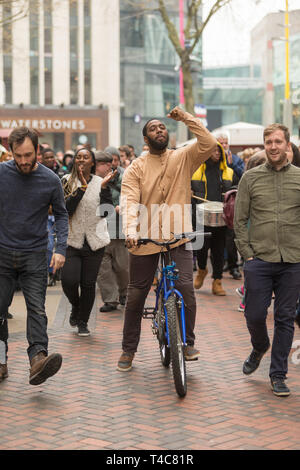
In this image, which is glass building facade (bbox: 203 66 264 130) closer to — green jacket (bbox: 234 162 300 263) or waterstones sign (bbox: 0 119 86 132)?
waterstones sign (bbox: 0 119 86 132)

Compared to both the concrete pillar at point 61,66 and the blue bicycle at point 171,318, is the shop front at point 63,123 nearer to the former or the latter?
the concrete pillar at point 61,66

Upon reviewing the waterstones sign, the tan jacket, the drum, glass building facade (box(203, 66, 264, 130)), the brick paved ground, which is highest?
glass building facade (box(203, 66, 264, 130))

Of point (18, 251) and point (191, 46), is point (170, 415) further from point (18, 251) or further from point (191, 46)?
point (191, 46)

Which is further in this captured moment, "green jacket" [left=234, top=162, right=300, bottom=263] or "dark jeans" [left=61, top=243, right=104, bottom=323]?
"dark jeans" [left=61, top=243, right=104, bottom=323]

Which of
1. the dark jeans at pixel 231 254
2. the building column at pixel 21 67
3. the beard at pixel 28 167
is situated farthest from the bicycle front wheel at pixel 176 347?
the building column at pixel 21 67

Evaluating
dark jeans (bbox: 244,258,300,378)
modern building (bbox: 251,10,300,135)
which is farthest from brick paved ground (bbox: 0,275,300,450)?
modern building (bbox: 251,10,300,135)

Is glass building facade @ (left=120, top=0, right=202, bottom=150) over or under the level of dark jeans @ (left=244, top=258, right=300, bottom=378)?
over

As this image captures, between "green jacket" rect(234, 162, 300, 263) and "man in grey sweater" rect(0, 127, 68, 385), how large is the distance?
1.43 meters

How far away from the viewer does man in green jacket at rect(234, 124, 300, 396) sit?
614 cm

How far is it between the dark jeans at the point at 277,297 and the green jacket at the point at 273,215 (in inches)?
3.3

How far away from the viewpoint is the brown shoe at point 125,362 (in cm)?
689

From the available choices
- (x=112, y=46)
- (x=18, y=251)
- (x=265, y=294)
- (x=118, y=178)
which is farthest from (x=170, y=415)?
(x=112, y=46)

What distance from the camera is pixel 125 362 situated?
6906 mm

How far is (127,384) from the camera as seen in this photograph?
6.45 metres
